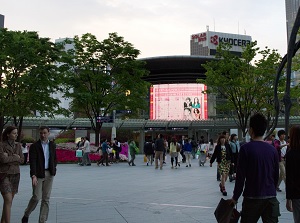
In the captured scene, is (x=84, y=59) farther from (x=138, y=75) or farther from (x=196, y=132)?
(x=196, y=132)

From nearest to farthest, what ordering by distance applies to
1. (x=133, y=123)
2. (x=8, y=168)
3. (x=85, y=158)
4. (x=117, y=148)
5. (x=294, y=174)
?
1. (x=294, y=174)
2. (x=8, y=168)
3. (x=85, y=158)
4. (x=117, y=148)
5. (x=133, y=123)

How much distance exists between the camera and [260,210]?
12.3 ft

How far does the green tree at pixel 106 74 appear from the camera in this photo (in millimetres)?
27812

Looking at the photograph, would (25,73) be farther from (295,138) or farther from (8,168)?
(295,138)

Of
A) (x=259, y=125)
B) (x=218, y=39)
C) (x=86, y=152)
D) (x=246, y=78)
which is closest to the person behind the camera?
(x=259, y=125)

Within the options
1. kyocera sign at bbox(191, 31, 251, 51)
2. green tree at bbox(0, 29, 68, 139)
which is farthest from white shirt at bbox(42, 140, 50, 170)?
kyocera sign at bbox(191, 31, 251, 51)

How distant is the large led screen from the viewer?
2398 inches

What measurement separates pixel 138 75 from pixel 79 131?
24088mm

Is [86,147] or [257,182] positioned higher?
[257,182]

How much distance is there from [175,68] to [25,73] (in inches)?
1585

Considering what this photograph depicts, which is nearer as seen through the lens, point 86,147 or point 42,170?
point 42,170

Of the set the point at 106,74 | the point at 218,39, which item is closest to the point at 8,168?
the point at 106,74

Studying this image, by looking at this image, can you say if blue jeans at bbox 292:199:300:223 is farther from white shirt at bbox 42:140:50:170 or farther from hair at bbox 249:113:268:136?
white shirt at bbox 42:140:50:170

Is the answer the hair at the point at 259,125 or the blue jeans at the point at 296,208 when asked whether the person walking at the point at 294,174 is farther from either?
the hair at the point at 259,125
